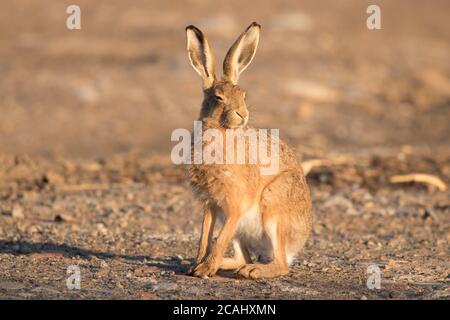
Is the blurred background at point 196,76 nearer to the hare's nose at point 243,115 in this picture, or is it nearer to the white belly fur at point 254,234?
the white belly fur at point 254,234

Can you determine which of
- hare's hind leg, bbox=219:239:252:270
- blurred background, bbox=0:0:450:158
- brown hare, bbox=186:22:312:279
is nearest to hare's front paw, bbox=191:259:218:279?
brown hare, bbox=186:22:312:279

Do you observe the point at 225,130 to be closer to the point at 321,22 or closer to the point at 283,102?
the point at 283,102

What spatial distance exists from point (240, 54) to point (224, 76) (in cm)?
28

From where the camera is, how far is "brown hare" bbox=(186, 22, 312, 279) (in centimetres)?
713

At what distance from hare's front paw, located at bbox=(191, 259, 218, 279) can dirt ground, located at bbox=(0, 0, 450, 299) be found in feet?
0.36

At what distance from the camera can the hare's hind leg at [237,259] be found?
24.9 feet

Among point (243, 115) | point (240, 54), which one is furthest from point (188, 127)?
point (243, 115)

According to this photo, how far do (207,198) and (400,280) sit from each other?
1.69 m

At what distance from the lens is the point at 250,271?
284 inches

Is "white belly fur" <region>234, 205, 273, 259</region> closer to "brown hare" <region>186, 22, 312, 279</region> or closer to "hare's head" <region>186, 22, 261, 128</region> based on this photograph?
"brown hare" <region>186, 22, 312, 279</region>

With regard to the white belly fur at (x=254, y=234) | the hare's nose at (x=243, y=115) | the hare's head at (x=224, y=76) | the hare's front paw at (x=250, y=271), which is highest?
the hare's head at (x=224, y=76)

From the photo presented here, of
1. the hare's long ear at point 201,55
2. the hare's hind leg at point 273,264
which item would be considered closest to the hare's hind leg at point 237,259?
the hare's hind leg at point 273,264
